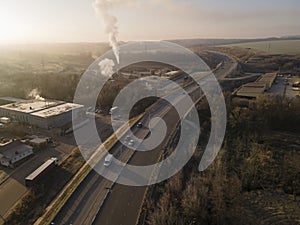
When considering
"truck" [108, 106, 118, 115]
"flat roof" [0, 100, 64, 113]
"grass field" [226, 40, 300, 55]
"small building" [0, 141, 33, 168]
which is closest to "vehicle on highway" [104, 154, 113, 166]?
"small building" [0, 141, 33, 168]

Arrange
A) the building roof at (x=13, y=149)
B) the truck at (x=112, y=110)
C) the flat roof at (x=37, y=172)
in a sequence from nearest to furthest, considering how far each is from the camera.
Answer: the flat roof at (x=37, y=172) < the building roof at (x=13, y=149) < the truck at (x=112, y=110)

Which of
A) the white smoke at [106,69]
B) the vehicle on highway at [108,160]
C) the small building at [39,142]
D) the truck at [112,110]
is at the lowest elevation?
the truck at [112,110]

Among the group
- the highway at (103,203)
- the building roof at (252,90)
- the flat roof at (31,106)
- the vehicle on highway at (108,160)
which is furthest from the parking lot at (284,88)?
the flat roof at (31,106)

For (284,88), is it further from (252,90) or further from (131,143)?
(131,143)

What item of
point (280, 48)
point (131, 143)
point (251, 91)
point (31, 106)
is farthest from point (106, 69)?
point (280, 48)

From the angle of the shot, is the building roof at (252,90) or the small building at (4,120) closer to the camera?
the small building at (4,120)

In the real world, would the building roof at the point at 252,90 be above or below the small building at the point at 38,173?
below

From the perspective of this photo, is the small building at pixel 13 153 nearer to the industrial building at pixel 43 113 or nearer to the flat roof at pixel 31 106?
the industrial building at pixel 43 113

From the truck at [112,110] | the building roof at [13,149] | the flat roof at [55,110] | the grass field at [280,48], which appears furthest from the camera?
the grass field at [280,48]
